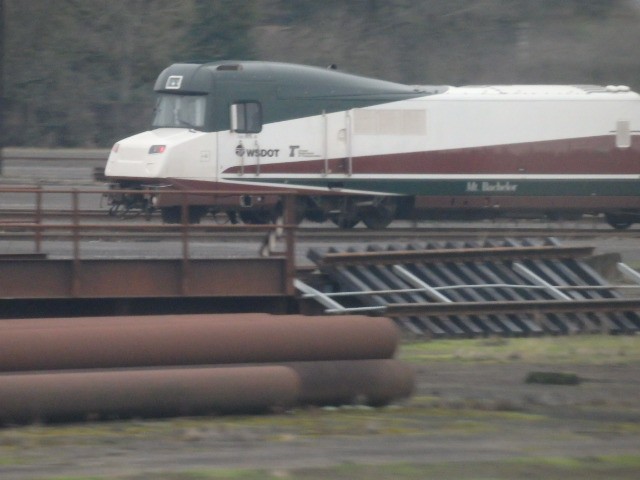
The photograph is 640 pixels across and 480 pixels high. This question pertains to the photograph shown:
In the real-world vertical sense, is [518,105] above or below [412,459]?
above

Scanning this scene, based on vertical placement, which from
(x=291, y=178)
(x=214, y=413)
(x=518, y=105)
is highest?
(x=518, y=105)

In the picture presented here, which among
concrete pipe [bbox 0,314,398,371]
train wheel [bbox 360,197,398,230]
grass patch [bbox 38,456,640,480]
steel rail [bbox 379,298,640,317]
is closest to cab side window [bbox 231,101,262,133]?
train wheel [bbox 360,197,398,230]

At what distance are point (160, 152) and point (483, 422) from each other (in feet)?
49.9

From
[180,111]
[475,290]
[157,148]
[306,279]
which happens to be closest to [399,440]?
[306,279]

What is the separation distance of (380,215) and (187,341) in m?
15.6

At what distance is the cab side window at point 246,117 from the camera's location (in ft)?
80.2

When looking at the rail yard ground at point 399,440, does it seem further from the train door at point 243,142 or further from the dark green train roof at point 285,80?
the dark green train roof at point 285,80

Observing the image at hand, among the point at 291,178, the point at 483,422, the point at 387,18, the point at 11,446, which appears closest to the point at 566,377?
the point at 483,422

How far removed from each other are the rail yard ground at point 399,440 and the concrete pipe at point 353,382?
105 millimetres

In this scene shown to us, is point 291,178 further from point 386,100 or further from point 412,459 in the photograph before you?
point 412,459

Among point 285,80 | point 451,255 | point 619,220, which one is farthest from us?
point 619,220

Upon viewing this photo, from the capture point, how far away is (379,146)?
2516 cm

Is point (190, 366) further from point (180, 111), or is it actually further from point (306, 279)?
point (180, 111)

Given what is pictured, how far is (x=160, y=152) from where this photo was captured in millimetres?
23922
